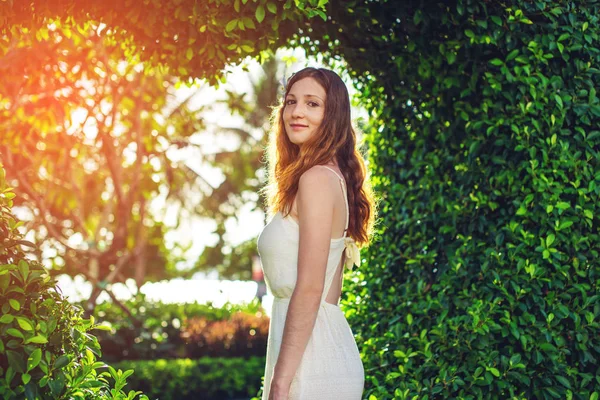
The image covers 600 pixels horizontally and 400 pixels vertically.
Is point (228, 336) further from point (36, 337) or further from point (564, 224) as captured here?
point (36, 337)

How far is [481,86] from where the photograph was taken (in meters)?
4.47

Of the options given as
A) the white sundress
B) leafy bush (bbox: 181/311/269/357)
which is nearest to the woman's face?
the white sundress

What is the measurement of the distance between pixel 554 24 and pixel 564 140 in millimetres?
675

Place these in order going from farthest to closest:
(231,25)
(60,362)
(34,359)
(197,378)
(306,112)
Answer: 1. (197,378)
2. (231,25)
3. (306,112)
4. (60,362)
5. (34,359)

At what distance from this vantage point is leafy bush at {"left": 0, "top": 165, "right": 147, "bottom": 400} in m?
2.49

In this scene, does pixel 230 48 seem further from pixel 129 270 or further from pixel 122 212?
pixel 129 270

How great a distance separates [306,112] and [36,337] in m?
1.32

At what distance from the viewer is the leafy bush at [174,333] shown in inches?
360

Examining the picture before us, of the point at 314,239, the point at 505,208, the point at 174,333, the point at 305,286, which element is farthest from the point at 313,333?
the point at 174,333

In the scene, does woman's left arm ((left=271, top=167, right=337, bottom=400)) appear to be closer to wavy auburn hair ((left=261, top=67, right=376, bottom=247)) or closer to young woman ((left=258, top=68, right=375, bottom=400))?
young woman ((left=258, top=68, right=375, bottom=400))

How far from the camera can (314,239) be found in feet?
8.70

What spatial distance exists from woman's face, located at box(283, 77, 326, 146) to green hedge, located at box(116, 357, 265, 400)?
6277mm

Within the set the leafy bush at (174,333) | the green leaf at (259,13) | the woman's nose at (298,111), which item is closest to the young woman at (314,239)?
the woman's nose at (298,111)

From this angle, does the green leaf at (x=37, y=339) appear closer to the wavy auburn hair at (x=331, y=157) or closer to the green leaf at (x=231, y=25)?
the wavy auburn hair at (x=331, y=157)
